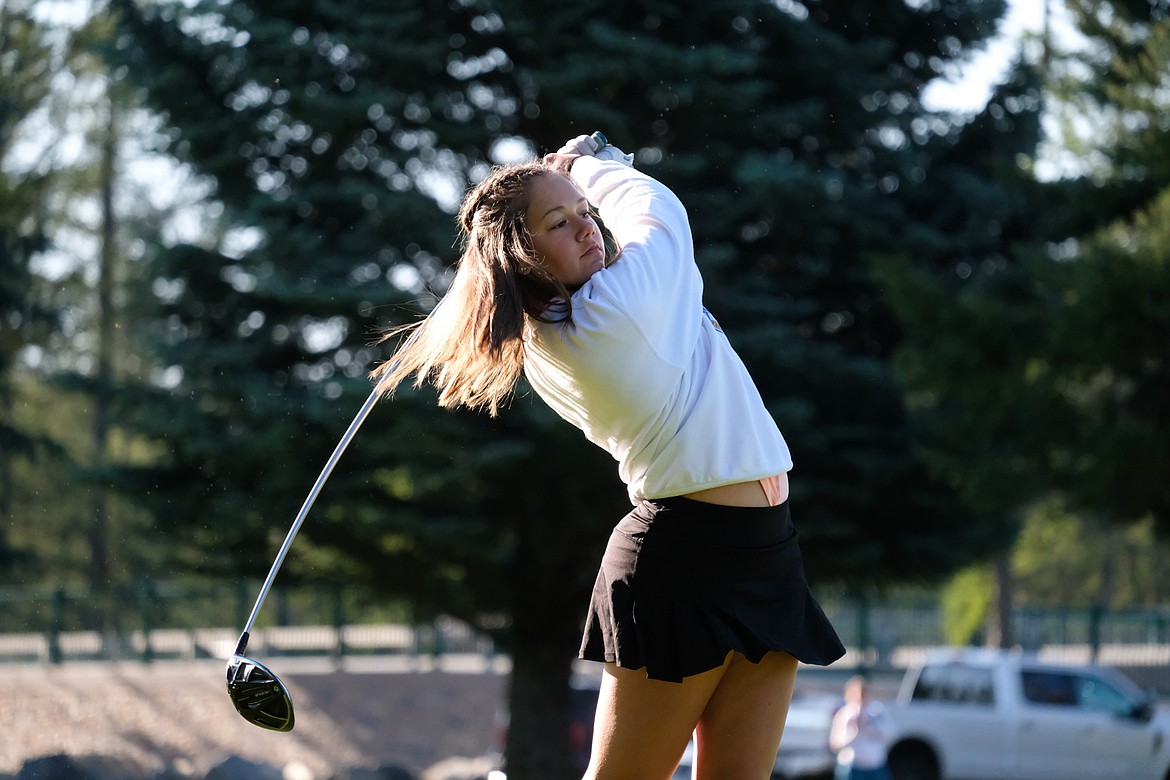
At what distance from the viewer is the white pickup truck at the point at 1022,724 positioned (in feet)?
45.9

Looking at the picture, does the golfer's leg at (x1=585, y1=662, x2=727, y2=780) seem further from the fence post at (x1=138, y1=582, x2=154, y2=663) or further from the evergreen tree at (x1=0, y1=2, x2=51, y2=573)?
the fence post at (x1=138, y1=582, x2=154, y2=663)

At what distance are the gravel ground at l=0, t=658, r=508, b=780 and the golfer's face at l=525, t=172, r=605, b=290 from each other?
15529 mm

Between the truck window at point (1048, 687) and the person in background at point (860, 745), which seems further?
the truck window at point (1048, 687)

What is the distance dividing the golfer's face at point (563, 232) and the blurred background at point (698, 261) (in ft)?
25.3

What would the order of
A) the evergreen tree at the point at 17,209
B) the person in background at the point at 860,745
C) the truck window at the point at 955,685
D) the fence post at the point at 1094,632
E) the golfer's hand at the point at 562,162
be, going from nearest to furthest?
the golfer's hand at the point at 562,162, the person in background at the point at 860,745, the truck window at the point at 955,685, the evergreen tree at the point at 17,209, the fence post at the point at 1094,632

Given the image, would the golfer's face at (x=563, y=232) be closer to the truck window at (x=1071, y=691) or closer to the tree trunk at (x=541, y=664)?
the tree trunk at (x=541, y=664)

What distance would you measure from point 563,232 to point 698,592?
2.36ft

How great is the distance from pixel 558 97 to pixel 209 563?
194 inches

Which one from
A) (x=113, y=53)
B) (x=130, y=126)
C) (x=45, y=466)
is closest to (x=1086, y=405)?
(x=113, y=53)

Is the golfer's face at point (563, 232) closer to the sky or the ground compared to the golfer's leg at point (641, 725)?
closer to the sky

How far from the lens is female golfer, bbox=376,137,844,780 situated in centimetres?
258

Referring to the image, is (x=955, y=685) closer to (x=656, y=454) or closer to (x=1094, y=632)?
(x=1094, y=632)

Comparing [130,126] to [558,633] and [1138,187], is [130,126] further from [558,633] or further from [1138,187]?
[1138,187]

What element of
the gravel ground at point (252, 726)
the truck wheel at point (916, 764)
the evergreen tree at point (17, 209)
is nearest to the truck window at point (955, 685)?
the truck wheel at point (916, 764)
